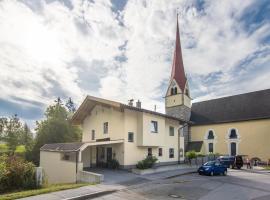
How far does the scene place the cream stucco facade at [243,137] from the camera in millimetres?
40625

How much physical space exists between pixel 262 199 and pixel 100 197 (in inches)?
341

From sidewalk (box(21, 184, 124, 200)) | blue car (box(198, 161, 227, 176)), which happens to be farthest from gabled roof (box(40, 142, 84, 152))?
blue car (box(198, 161, 227, 176))

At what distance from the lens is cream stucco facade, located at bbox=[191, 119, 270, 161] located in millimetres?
40625

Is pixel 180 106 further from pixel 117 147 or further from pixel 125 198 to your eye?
pixel 125 198

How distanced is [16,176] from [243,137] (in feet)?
120

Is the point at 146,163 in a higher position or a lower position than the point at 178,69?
lower

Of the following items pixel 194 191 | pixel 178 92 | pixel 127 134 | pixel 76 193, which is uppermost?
pixel 178 92

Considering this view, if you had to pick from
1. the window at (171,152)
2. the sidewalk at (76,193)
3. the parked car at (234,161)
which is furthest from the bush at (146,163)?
the parked car at (234,161)

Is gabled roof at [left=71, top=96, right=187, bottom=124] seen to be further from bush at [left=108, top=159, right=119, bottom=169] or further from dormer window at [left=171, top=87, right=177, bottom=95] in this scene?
dormer window at [left=171, top=87, right=177, bottom=95]

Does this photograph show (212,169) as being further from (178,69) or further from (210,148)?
(178,69)

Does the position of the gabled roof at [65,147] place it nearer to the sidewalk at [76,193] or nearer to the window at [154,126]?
the sidewalk at [76,193]

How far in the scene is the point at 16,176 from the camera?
16641 mm

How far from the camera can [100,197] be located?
563 inches

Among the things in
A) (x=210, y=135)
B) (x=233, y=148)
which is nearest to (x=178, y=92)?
(x=210, y=135)
